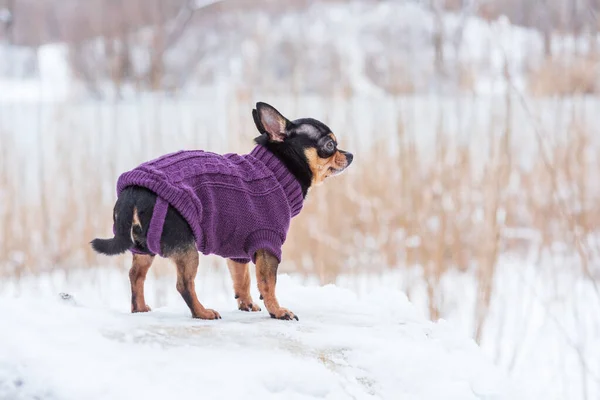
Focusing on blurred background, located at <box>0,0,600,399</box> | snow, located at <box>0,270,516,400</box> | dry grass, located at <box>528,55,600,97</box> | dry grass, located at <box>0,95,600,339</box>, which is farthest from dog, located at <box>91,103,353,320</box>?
dry grass, located at <box>528,55,600,97</box>

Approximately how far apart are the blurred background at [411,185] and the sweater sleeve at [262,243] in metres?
1.16

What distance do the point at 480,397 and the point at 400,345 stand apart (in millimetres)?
226

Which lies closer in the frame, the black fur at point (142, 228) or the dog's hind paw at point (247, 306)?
the black fur at point (142, 228)

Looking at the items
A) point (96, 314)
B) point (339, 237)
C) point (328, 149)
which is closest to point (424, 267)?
point (339, 237)

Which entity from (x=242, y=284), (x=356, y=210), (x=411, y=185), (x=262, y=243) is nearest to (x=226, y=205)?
(x=262, y=243)

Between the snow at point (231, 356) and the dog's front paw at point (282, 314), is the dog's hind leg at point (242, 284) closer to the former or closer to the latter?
the snow at point (231, 356)

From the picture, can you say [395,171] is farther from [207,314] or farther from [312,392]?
[312,392]

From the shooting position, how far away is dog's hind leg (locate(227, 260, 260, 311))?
2.22 meters

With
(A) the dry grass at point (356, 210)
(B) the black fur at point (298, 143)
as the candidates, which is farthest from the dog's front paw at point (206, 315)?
(A) the dry grass at point (356, 210)

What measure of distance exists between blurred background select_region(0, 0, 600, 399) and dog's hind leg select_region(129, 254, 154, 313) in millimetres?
1488

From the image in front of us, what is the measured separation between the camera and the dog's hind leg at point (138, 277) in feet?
6.56

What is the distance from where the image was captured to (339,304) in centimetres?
232

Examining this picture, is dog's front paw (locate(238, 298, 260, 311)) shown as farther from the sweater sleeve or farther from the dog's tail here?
the dog's tail

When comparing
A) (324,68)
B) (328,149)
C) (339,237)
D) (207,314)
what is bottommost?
(339,237)
